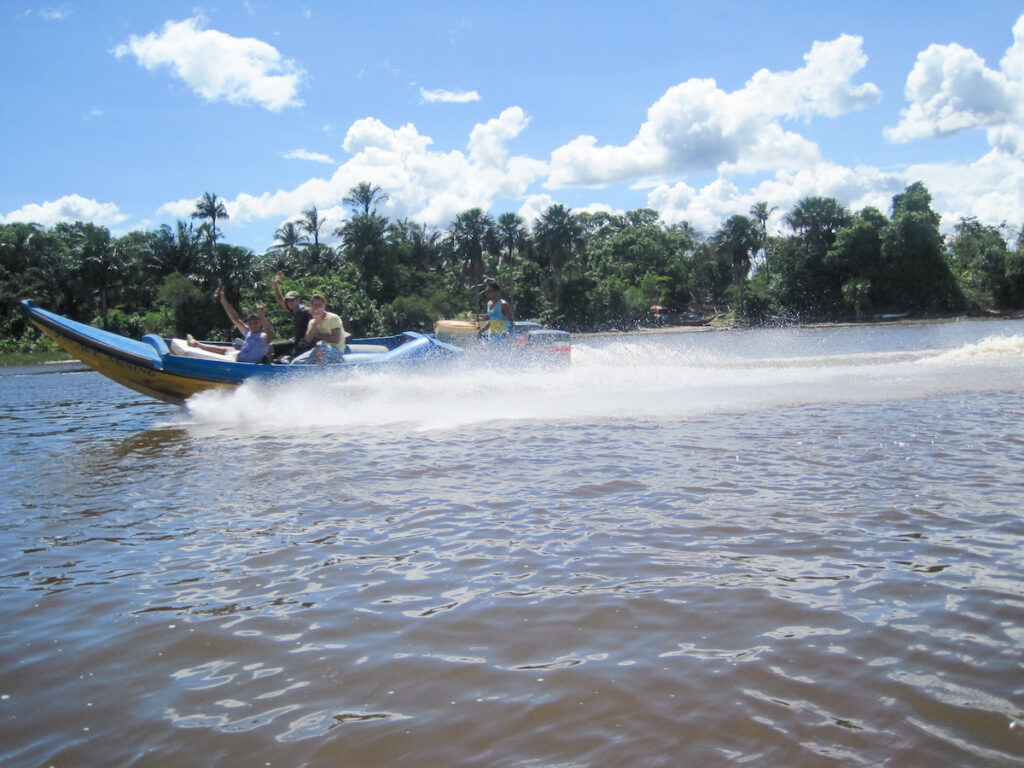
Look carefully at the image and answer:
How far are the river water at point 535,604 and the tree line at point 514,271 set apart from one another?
1713 inches

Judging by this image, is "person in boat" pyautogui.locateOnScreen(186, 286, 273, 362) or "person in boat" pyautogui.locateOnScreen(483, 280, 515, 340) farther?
"person in boat" pyautogui.locateOnScreen(483, 280, 515, 340)

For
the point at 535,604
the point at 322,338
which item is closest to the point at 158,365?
the point at 322,338

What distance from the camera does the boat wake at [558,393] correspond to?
988cm

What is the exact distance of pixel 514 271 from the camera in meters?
67.1

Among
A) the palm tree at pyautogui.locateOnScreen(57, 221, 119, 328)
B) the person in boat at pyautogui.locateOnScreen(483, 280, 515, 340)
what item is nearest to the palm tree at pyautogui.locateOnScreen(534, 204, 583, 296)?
the palm tree at pyautogui.locateOnScreen(57, 221, 119, 328)

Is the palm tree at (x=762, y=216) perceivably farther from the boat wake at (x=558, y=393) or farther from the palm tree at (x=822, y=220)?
the boat wake at (x=558, y=393)

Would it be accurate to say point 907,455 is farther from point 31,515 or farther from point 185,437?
point 185,437

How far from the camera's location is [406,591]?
12.2ft

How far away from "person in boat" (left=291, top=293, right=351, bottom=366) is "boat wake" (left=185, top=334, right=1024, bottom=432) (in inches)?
21.6

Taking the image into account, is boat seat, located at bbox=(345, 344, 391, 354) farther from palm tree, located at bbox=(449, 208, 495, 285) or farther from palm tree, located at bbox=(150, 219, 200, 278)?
palm tree, located at bbox=(449, 208, 495, 285)

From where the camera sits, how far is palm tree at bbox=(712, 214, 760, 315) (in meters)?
69.8

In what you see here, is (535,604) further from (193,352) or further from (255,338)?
(193,352)

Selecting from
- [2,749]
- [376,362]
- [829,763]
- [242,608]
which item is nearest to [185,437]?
[376,362]

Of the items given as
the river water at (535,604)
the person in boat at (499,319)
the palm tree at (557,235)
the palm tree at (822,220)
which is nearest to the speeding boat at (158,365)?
the person in boat at (499,319)
